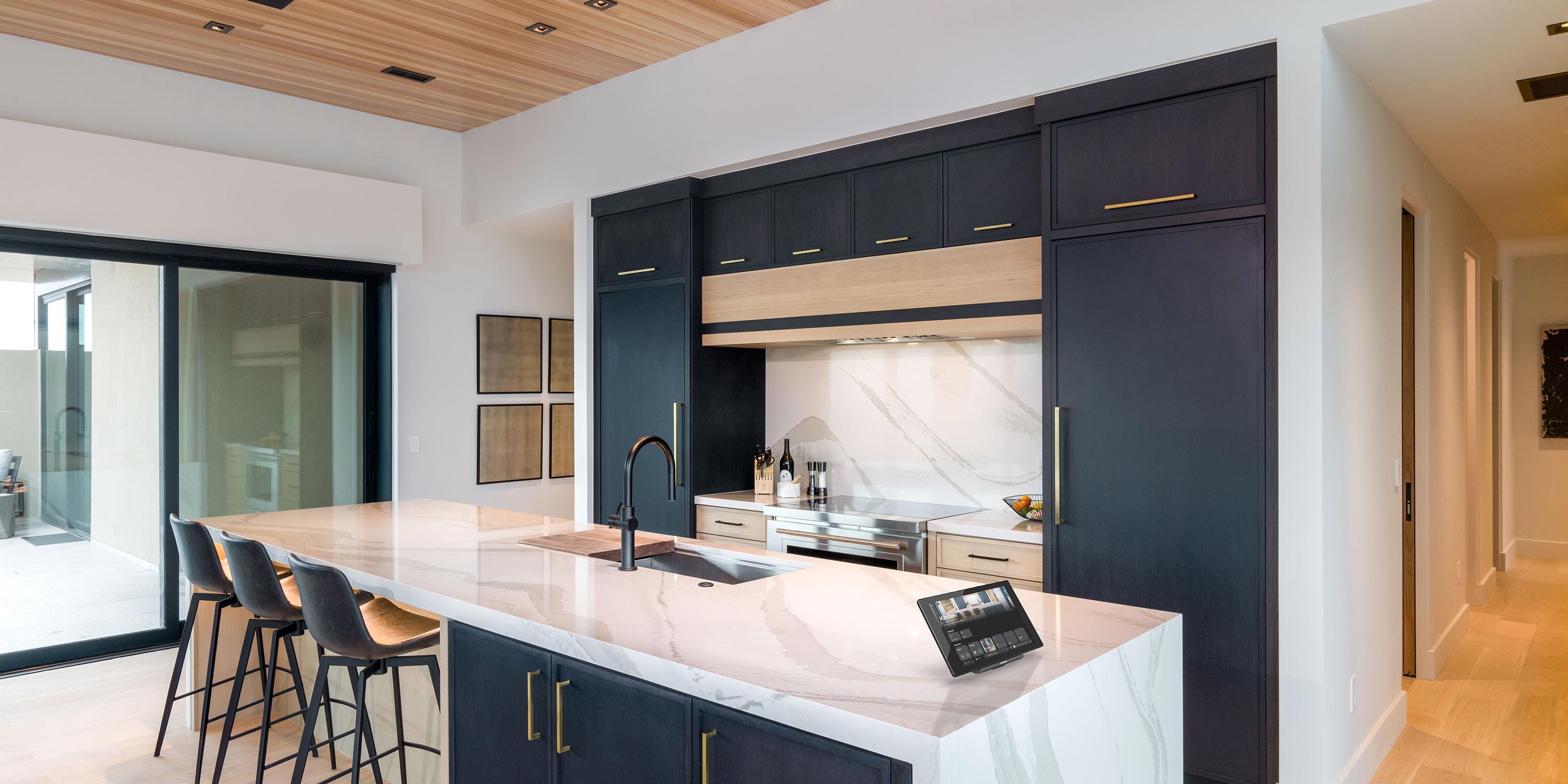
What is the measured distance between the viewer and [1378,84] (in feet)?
10.7

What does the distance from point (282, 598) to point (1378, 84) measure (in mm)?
4079

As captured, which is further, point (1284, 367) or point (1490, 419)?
point (1490, 419)

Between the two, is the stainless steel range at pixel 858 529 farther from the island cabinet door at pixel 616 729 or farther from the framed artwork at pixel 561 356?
the framed artwork at pixel 561 356

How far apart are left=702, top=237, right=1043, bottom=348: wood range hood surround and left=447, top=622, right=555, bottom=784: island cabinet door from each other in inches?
87.6

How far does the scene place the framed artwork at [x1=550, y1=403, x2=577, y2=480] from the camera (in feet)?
21.4

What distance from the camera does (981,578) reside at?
3553 mm

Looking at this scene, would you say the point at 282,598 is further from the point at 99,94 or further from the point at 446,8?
the point at 99,94

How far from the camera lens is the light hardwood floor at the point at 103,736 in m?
3.27

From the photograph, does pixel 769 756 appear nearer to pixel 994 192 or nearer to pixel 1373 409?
pixel 994 192

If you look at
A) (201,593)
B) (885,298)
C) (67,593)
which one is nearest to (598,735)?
(201,593)

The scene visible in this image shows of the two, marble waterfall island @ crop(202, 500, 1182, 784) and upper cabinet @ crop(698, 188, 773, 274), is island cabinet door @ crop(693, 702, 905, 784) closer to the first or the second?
marble waterfall island @ crop(202, 500, 1182, 784)

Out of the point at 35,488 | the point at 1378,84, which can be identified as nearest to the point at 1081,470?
the point at 1378,84

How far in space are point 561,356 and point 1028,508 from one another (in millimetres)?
3931

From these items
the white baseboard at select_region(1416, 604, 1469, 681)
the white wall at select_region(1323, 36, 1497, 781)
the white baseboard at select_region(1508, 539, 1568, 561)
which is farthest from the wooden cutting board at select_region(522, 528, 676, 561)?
the white baseboard at select_region(1508, 539, 1568, 561)
